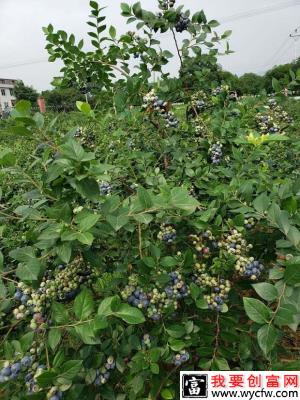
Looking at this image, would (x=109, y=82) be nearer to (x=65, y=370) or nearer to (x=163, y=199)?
(x=163, y=199)

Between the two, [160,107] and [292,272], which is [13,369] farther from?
[160,107]

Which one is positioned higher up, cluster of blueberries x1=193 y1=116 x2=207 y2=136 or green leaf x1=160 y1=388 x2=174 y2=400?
cluster of blueberries x1=193 y1=116 x2=207 y2=136

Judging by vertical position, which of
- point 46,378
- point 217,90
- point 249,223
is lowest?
point 46,378

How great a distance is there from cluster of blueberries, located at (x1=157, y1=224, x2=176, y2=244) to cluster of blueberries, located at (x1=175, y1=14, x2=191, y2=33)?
128cm

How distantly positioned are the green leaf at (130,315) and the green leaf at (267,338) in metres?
0.29

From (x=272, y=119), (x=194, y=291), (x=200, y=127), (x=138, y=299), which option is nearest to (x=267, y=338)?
(x=194, y=291)

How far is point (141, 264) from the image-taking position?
3.49ft

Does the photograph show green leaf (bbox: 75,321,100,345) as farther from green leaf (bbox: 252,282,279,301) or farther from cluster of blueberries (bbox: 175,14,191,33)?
cluster of blueberries (bbox: 175,14,191,33)

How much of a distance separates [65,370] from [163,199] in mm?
508

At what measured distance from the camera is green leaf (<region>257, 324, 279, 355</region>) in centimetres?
87

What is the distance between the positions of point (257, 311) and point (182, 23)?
164 cm

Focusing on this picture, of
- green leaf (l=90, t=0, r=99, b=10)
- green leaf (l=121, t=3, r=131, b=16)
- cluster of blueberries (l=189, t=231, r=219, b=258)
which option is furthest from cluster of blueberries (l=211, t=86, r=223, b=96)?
cluster of blueberries (l=189, t=231, r=219, b=258)

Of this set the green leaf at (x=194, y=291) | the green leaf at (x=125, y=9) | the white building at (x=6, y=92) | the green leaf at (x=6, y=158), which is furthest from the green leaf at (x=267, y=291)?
the white building at (x=6, y=92)

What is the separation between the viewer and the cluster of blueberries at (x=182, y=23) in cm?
195
